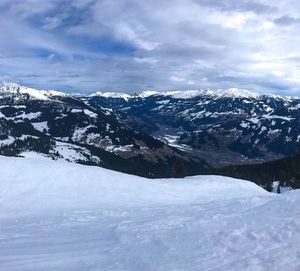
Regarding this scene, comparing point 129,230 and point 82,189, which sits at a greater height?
point 82,189

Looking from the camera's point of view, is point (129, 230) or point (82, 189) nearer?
point (129, 230)

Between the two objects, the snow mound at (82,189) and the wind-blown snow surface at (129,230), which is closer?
the wind-blown snow surface at (129,230)

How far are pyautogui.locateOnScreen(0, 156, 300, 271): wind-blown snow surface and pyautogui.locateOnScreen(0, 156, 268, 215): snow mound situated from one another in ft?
0.26

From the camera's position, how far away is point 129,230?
Result: 18969mm

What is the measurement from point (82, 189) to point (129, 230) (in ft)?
48.5

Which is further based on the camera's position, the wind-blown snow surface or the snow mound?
the snow mound

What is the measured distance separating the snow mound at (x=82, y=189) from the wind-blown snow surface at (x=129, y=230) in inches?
3.1

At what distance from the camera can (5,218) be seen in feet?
81.9

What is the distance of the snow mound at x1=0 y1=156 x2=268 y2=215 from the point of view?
29156 mm

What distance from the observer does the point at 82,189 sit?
33094mm

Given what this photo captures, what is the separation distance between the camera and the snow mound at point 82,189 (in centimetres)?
2916

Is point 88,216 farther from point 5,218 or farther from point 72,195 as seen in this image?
point 72,195

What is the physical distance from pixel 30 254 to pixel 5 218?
30.4 ft

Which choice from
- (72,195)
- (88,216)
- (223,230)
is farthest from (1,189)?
(223,230)
